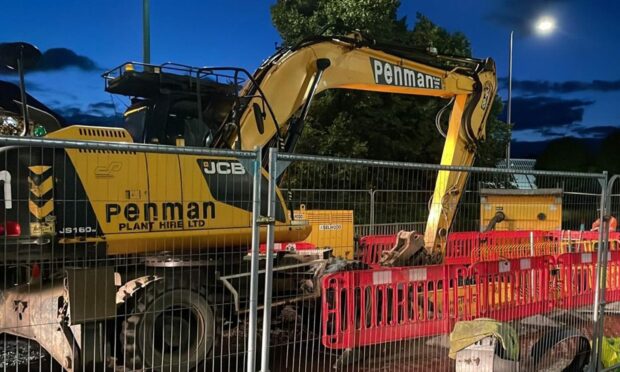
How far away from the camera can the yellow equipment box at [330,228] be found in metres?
9.87

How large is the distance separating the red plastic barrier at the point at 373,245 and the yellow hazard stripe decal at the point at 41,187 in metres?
5.46

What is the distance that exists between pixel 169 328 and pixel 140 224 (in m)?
1.02

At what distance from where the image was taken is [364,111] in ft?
59.7

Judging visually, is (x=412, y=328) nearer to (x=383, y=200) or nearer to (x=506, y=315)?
Answer: (x=506, y=315)

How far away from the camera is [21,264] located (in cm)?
436

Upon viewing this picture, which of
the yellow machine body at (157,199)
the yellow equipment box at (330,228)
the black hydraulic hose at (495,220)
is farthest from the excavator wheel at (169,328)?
the black hydraulic hose at (495,220)

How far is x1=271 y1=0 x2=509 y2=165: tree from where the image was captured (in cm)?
1786

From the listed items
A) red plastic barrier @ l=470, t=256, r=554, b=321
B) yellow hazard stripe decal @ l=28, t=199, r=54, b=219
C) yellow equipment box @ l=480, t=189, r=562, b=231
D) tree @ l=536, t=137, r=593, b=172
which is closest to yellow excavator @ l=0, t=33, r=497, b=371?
yellow hazard stripe decal @ l=28, t=199, r=54, b=219

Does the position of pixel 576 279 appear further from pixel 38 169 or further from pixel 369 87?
pixel 38 169

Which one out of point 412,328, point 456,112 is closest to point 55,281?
point 412,328

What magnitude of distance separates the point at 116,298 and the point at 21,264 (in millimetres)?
811

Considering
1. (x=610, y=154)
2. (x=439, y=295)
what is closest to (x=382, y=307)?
(x=439, y=295)

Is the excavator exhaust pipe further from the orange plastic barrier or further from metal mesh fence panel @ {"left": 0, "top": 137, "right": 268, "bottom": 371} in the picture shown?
the orange plastic barrier

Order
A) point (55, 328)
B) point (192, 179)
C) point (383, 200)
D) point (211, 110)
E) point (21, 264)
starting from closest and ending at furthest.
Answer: point (21, 264)
point (55, 328)
point (192, 179)
point (211, 110)
point (383, 200)
